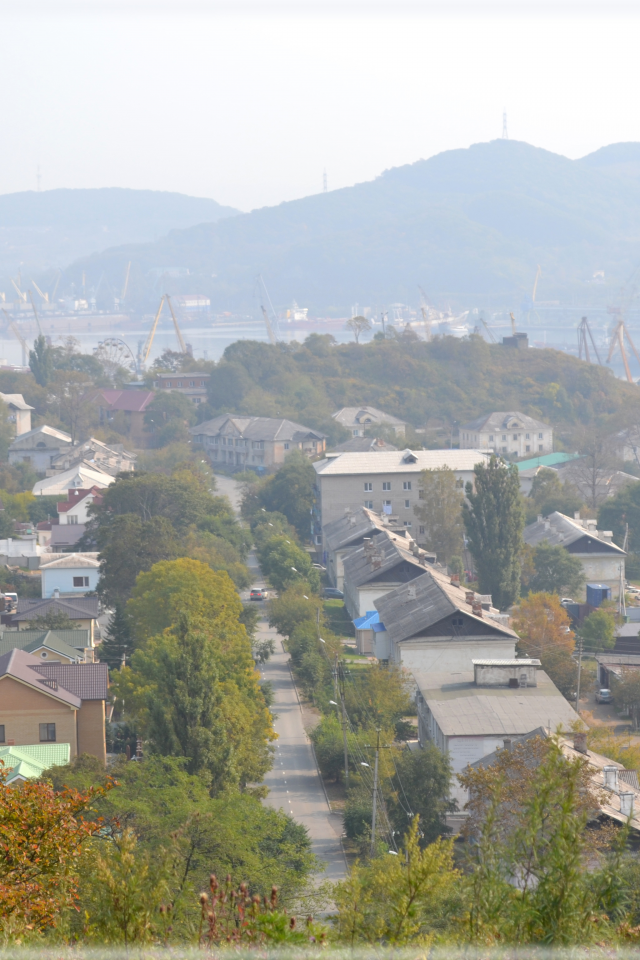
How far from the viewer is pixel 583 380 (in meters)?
47.9

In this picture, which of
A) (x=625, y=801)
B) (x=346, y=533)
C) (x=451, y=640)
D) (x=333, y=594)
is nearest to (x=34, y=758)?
(x=625, y=801)

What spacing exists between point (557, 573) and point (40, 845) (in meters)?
16.6

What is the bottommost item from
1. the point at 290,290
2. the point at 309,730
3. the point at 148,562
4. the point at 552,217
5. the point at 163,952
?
the point at 309,730

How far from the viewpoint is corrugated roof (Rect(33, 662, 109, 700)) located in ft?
38.6

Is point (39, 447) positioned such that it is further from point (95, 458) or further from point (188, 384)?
point (188, 384)

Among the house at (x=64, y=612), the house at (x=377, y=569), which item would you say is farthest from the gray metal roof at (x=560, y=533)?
the house at (x=64, y=612)

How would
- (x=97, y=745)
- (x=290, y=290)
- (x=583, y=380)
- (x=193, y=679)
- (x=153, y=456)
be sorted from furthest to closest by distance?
(x=290, y=290)
(x=583, y=380)
(x=153, y=456)
(x=97, y=745)
(x=193, y=679)

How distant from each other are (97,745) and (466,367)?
128 ft

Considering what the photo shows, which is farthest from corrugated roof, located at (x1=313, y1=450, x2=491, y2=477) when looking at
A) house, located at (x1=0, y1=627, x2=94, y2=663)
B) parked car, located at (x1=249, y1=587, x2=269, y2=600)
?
house, located at (x1=0, y1=627, x2=94, y2=663)

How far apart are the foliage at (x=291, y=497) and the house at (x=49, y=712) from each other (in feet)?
49.7

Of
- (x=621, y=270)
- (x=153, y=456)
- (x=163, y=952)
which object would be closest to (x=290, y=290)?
(x=621, y=270)

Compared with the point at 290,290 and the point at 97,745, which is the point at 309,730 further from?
the point at 290,290

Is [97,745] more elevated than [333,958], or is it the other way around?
[333,958]

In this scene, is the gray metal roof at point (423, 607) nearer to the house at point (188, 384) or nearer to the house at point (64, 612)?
the house at point (64, 612)
